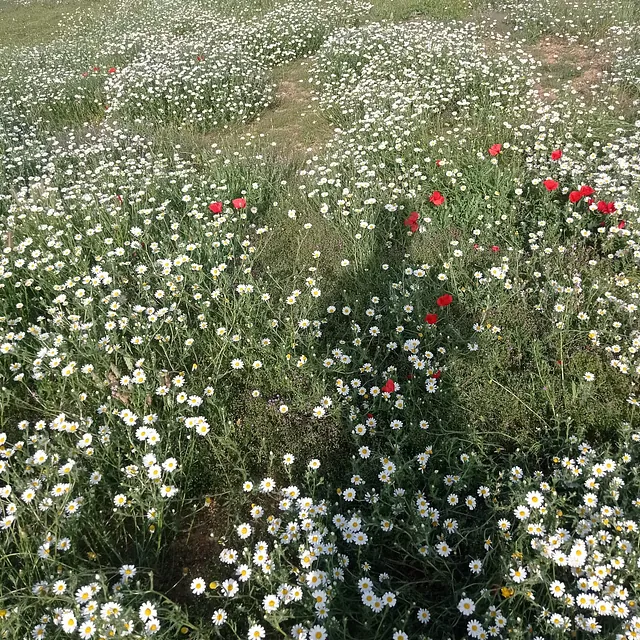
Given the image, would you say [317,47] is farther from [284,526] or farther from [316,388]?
[284,526]

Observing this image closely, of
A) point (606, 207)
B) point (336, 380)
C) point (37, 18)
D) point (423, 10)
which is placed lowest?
point (336, 380)

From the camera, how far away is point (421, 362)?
3.43 metres

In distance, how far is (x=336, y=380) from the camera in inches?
134

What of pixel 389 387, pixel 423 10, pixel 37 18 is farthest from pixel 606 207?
pixel 37 18

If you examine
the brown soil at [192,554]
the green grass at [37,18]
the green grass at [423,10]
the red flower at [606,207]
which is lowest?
the brown soil at [192,554]

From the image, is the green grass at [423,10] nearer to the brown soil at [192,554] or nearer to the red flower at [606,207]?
the red flower at [606,207]

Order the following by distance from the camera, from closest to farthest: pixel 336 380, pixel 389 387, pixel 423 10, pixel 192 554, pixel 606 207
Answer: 1. pixel 192 554
2. pixel 389 387
3. pixel 336 380
4. pixel 606 207
5. pixel 423 10

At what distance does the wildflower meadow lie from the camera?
7.73 feet

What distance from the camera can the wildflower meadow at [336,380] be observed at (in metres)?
2.36

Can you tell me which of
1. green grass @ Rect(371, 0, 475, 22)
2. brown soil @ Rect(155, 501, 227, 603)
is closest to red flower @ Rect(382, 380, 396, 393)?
brown soil @ Rect(155, 501, 227, 603)

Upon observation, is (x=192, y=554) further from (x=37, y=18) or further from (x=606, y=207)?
(x=37, y=18)

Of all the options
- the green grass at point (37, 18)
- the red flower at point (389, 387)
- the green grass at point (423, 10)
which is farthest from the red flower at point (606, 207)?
the green grass at point (37, 18)

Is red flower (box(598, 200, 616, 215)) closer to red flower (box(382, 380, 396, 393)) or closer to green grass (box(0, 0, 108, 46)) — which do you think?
red flower (box(382, 380, 396, 393))

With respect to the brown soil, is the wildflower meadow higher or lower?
higher
